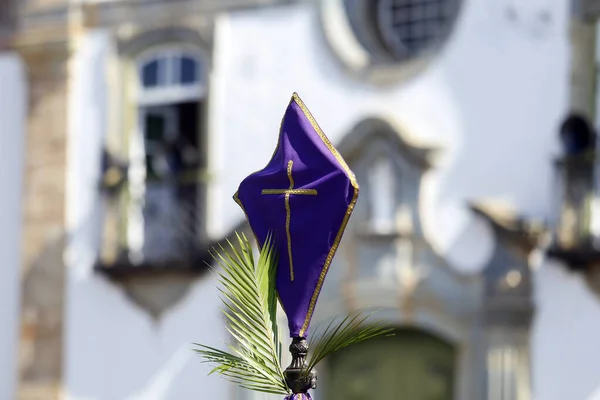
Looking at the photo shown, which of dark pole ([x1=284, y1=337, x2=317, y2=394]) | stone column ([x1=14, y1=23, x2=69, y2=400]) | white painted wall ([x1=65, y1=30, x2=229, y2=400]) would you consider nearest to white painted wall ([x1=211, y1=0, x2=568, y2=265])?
white painted wall ([x1=65, y1=30, x2=229, y2=400])

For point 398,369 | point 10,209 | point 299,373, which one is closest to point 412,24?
point 398,369

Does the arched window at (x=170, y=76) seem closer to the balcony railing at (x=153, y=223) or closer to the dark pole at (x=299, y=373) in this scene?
the balcony railing at (x=153, y=223)

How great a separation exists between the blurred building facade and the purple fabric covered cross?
6.31 meters


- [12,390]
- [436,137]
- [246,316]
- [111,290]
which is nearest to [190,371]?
[111,290]

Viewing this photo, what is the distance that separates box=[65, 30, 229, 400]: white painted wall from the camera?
1519 cm

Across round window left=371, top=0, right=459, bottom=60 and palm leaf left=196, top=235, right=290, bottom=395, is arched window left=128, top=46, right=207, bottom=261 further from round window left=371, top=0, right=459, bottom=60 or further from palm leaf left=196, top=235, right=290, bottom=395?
palm leaf left=196, top=235, right=290, bottom=395

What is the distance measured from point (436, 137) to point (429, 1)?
1372 millimetres

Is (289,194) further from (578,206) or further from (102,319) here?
(102,319)

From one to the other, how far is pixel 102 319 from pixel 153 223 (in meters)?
1.11

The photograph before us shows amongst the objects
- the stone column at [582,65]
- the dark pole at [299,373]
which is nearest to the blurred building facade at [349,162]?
the stone column at [582,65]

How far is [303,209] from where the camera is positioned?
7180mm

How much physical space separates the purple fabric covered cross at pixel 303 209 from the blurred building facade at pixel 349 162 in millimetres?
6312

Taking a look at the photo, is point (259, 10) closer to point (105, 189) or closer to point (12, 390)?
point (105, 189)

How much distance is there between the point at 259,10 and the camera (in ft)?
50.2
